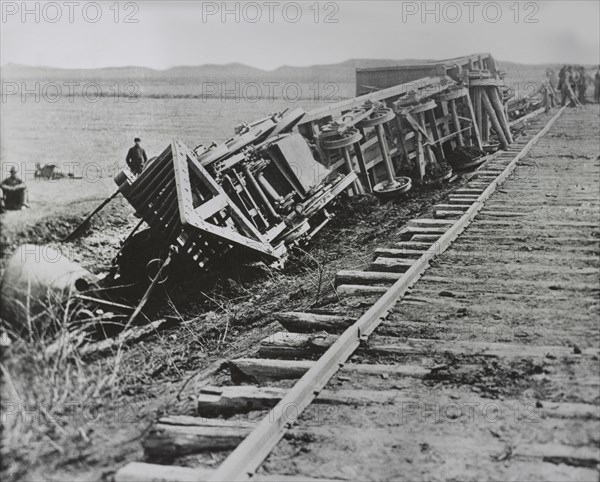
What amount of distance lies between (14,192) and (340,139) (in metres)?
5.16

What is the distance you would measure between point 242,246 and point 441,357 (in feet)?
14.2

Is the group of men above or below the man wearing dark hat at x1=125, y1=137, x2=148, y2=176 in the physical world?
above

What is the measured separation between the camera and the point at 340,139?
11523 mm

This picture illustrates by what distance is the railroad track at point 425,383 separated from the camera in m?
3.03

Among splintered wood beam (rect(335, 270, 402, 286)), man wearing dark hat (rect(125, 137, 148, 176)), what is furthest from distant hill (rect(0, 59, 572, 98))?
splintered wood beam (rect(335, 270, 402, 286))

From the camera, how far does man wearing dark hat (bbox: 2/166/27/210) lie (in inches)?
388

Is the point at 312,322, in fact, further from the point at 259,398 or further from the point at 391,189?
the point at 391,189

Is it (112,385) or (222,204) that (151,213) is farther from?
(112,385)

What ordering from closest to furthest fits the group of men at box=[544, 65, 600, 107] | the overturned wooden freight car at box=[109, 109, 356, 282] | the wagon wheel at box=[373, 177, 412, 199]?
the overturned wooden freight car at box=[109, 109, 356, 282] → the wagon wheel at box=[373, 177, 412, 199] → the group of men at box=[544, 65, 600, 107]

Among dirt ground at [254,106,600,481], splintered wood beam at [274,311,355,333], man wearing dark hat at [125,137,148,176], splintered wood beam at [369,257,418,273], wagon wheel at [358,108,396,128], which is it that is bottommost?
splintered wood beam at [274,311,355,333]

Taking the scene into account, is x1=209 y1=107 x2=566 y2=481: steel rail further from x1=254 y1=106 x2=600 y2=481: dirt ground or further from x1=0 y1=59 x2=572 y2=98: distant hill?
x1=0 y1=59 x2=572 y2=98: distant hill

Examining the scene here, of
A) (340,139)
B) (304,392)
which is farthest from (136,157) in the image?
(304,392)

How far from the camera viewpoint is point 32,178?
14336 millimetres

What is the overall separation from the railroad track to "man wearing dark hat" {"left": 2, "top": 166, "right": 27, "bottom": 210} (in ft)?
19.0
